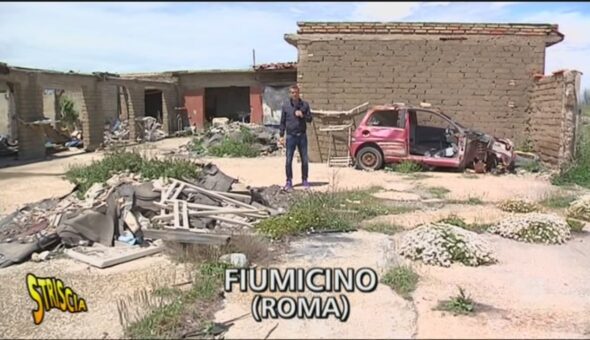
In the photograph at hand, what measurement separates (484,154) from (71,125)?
1771cm

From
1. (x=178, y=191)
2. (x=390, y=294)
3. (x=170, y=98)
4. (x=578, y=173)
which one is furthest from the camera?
(x=170, y=98)

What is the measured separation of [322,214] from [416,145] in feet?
22.6

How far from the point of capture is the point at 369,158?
1310 cm

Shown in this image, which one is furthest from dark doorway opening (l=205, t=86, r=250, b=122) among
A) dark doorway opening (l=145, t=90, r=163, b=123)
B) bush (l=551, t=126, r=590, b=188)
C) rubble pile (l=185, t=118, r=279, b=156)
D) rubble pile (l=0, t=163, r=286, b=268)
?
rubble pile (l=0, t=163, r=286, b=268)

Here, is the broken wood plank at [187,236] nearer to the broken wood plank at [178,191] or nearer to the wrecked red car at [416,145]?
the broken wood plank at [178,191]

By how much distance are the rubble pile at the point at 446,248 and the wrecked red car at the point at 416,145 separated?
706 cm

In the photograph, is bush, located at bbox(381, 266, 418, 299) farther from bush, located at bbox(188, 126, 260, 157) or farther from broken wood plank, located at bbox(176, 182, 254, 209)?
bush, located at bbox(188, 126, 260, 157)

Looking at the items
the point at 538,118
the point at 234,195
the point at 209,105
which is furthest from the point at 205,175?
the point at 209,105

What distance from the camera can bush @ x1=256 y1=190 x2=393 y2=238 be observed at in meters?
6.52

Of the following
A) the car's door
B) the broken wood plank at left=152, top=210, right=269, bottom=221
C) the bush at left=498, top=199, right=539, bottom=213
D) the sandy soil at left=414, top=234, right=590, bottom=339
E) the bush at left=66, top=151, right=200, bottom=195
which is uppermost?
the car's door

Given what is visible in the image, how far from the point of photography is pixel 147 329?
3.78m

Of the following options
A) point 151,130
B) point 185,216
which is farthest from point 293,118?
point 151,130

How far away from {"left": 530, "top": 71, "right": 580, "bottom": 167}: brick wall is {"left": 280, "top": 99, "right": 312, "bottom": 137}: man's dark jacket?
576cm

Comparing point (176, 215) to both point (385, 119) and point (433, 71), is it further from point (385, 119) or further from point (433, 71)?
point (433, 71)
